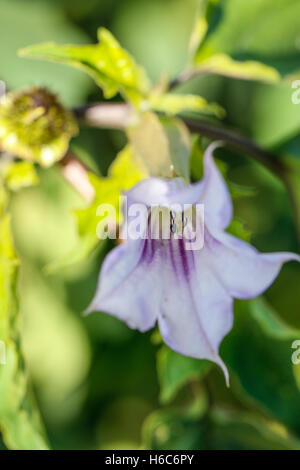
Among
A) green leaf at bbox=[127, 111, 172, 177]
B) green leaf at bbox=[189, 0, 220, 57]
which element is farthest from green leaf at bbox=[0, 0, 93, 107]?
green leaf at bbox=[127, 111, 172, 177]

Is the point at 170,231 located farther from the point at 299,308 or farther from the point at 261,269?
the point at 299,308

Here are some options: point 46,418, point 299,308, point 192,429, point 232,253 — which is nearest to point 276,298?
point 299,308

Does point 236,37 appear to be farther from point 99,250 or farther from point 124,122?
point 99,250

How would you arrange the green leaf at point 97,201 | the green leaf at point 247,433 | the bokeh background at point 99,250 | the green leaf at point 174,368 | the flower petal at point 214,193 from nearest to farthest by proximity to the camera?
the flower petal at point 214,193 < the green leaf at point 97,201 < the green leaf at point 174,368 < the green leaf at point 247,433 < the bokeh background at point 99,250

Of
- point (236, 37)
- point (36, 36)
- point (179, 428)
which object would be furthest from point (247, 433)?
point (36, 36)

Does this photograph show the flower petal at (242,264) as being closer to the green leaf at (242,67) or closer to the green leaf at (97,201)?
the green leaf at (97,201)

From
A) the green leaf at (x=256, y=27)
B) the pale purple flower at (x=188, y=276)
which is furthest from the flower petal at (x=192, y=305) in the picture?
the green leaf at (x=256, y=27)
